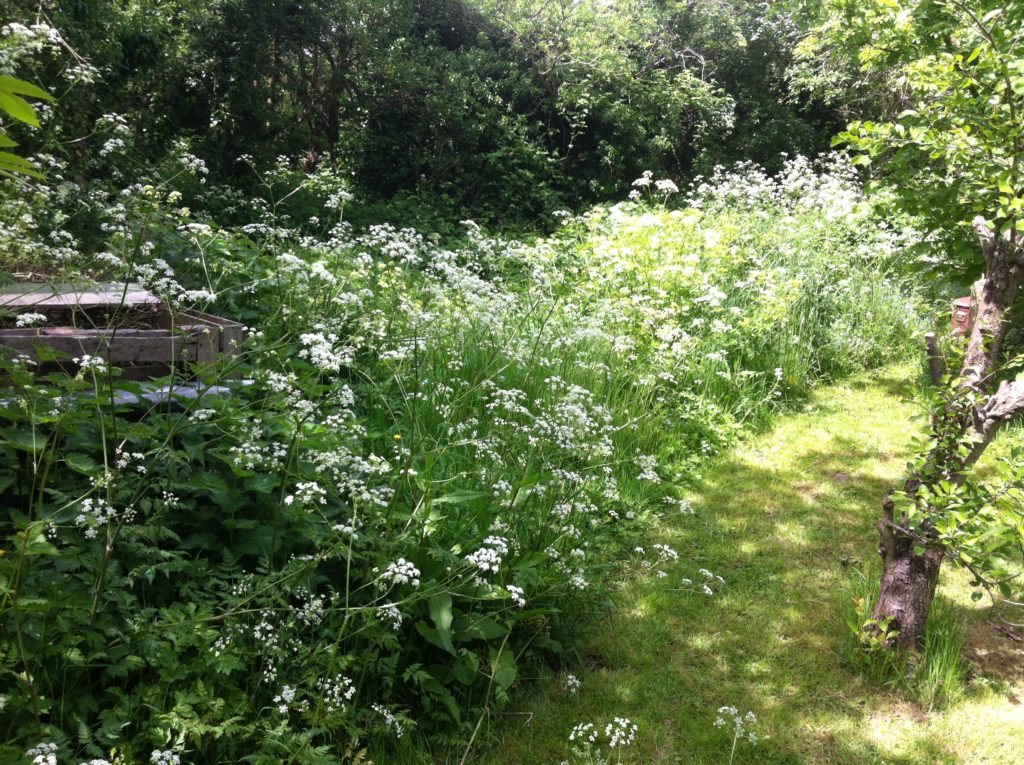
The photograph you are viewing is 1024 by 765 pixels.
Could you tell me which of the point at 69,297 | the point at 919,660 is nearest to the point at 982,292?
the point at 919,660

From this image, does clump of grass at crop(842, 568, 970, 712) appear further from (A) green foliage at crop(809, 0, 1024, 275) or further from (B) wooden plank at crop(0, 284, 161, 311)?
(B) wooden plank at crop(0, 284, 161, 311)

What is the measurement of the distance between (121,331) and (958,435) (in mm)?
3833

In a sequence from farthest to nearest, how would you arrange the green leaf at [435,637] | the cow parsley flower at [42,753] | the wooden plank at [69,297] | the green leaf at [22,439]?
the wooden plank at [69,297] → the green leaf at [435,637] → the green leaf at [22,439] → the cow parsley flower at [42,753]

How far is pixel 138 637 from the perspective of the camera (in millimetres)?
2244

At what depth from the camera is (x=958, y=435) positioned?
306 cm

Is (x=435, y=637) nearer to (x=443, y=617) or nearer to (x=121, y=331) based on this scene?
(x=443, y=617)

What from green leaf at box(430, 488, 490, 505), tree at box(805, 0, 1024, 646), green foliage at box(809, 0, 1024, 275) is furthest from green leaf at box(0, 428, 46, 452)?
green foliage at box(809, 0, 1024, 275)

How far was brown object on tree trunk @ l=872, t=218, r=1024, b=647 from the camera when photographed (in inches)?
119

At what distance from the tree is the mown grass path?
1.20 feet

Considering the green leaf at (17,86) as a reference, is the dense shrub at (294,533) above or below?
below

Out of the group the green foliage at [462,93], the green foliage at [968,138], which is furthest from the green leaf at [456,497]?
the green foliage at [462,93]

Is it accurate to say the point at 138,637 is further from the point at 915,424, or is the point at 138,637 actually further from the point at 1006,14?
the point at 915,424

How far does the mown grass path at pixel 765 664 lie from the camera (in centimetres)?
286

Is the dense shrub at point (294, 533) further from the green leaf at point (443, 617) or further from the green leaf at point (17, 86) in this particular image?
the green leaf at point (17, 86)
